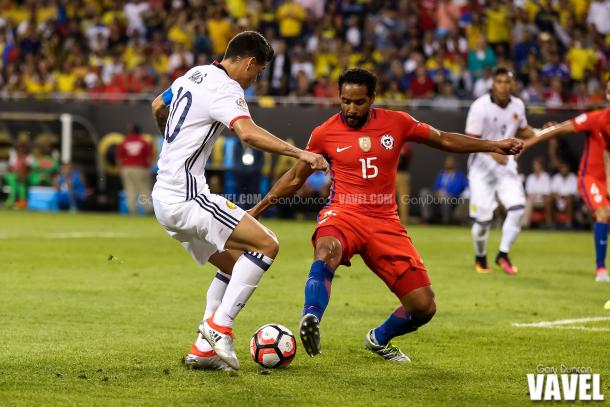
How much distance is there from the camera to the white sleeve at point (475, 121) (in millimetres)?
14922

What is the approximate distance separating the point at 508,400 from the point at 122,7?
2553 cm

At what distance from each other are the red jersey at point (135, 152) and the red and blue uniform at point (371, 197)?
18.0 m

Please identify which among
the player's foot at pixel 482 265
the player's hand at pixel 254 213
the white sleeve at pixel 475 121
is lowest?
the player's foot at pixel 482 265

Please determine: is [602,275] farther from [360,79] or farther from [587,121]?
[360,79]

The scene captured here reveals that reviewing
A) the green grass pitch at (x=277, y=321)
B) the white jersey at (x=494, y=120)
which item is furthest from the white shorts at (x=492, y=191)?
the green grass pitch at (x=277, y=321)

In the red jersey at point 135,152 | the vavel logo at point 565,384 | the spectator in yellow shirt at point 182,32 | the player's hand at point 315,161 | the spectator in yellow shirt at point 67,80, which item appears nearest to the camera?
the vavel logo at point 565,384

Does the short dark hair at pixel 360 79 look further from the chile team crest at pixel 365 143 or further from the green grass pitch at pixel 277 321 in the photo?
the green grass pitch at pixel 277 321

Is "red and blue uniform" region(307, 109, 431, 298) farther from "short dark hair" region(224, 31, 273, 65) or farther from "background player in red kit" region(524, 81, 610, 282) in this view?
"background player in red kit" region(524, 81, 610, 282)

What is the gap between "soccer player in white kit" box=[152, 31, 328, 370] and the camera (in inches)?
298

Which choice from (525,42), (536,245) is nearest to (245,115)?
(536,245)

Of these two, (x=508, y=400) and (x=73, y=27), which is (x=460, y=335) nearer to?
(x=508, y=400)

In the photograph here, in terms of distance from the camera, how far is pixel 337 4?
27266 millimetres

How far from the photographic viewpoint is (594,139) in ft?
45.6

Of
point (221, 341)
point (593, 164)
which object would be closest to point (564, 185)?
point (593, 164)
